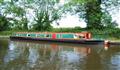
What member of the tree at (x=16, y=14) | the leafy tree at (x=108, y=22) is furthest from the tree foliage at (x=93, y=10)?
the tree at (x=16, y=14)

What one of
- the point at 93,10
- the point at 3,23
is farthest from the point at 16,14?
the point at 93,10

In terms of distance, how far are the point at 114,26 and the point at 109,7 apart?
3566 mm

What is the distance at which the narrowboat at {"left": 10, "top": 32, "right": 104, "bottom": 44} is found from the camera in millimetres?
38094

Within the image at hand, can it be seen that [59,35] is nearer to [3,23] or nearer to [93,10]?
[93,10]

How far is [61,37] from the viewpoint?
42.5 m

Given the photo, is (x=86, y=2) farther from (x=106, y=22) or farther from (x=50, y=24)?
(x=50, y=24)

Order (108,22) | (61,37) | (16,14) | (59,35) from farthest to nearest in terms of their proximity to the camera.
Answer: (16,14), (108,22), (59,35), (61,37)

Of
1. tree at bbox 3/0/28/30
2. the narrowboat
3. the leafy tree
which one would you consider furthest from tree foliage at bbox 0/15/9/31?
the leafy tree

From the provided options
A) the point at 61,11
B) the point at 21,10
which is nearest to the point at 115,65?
the point at 61,11

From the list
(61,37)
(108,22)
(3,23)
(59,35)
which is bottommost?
(61,37)

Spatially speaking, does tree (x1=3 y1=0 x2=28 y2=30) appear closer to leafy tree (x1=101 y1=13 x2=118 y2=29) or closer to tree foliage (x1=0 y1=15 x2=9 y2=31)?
tree foliage (x1=0 y1=15 x2=9 y2=31)

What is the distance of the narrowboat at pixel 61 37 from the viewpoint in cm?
3809

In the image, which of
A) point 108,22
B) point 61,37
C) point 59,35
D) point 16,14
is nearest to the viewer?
point 61,37

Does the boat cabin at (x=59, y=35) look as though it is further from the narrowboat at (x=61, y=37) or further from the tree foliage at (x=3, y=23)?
the tree foliage at (x=3, y=23)
